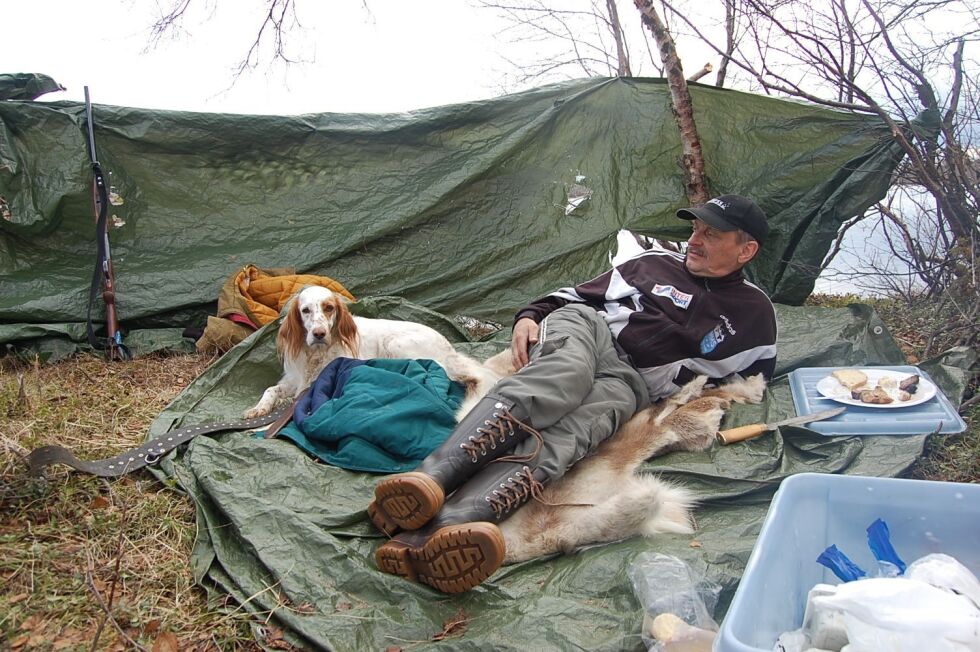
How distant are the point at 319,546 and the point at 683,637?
1.12 meters

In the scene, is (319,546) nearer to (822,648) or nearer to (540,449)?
(540,449)

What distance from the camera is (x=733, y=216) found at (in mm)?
3037

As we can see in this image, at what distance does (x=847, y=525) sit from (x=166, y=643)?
5.66 ft

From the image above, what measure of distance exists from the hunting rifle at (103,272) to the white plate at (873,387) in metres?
3.83

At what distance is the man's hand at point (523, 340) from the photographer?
10.1ft

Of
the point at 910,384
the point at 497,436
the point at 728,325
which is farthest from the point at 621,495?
the point at 910,384

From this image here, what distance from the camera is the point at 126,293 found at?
451 centimetres

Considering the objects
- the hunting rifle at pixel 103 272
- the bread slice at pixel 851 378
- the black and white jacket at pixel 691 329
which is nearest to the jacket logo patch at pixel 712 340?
the black and white jacket at pixel 691 329

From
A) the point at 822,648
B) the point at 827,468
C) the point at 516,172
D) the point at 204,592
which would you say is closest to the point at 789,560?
the point at 822,648

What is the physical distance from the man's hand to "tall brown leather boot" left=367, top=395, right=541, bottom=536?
2.07 ft

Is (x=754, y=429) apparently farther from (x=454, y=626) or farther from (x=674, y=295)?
(x=454, y=626)

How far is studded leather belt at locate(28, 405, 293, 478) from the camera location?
2375mm

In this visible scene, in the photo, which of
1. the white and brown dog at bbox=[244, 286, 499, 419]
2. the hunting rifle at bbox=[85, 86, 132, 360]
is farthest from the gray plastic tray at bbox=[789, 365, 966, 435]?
the hunting rifle at bbox=[85, 86, 132, 360]

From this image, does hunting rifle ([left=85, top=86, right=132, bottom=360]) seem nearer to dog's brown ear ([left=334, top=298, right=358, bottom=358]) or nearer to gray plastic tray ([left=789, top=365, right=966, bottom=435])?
dog's brown ear ([left=334, top=298, right=358, bottom=358])
